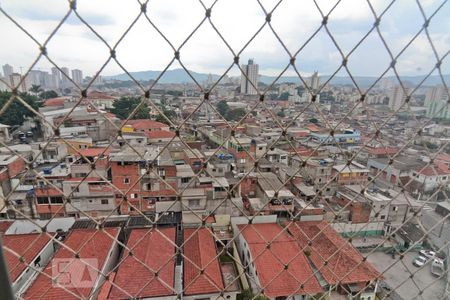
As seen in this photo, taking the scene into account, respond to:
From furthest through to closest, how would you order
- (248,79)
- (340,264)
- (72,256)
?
(340,264), (72,256), (248,79)

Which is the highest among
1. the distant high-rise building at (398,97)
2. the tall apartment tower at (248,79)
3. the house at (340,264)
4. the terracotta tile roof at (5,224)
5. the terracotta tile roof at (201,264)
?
the tall apartment tower at (248,79)

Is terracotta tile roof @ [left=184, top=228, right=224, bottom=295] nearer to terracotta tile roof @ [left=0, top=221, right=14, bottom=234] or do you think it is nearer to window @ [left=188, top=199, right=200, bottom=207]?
window @ [left=188, top=199, right=200, bottom=207]

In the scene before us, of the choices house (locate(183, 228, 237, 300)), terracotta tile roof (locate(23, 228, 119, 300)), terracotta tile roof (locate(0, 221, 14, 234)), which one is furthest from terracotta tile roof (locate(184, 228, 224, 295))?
terracotta tile roof (locate(0, 221, 14, 234))

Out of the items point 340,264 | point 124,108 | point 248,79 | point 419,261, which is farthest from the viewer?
point 124,108

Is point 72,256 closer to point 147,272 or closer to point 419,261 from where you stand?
point 147,272

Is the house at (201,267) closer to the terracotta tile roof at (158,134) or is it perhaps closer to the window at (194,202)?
the window at (194,202)

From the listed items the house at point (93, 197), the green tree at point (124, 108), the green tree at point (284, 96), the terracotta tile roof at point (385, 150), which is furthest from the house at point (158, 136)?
the green tree at point (284, 96)

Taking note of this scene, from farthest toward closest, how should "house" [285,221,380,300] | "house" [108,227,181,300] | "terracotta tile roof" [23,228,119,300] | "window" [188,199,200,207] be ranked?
"window" [188,199,200,207] < "house" [285,221,380,300] < "house" [108,227,181,300] < "terracotta tile roof" [23,228,119,300]

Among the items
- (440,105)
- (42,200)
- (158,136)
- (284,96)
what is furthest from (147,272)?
(284,96)

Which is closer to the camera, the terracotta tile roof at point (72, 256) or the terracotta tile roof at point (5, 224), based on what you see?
the terracotta tile roof at point (72, 256)

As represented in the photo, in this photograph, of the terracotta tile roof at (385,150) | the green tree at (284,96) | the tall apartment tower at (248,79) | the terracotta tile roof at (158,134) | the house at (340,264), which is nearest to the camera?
the tall apartment tower at (248,79)

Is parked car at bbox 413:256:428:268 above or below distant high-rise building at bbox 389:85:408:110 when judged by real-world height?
below

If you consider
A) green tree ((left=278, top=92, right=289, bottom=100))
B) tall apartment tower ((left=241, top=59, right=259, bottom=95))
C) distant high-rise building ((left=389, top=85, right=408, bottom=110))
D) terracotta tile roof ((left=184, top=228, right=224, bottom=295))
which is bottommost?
terracotta tile roof ((left=184, top=228, right=224, bottom=295))
